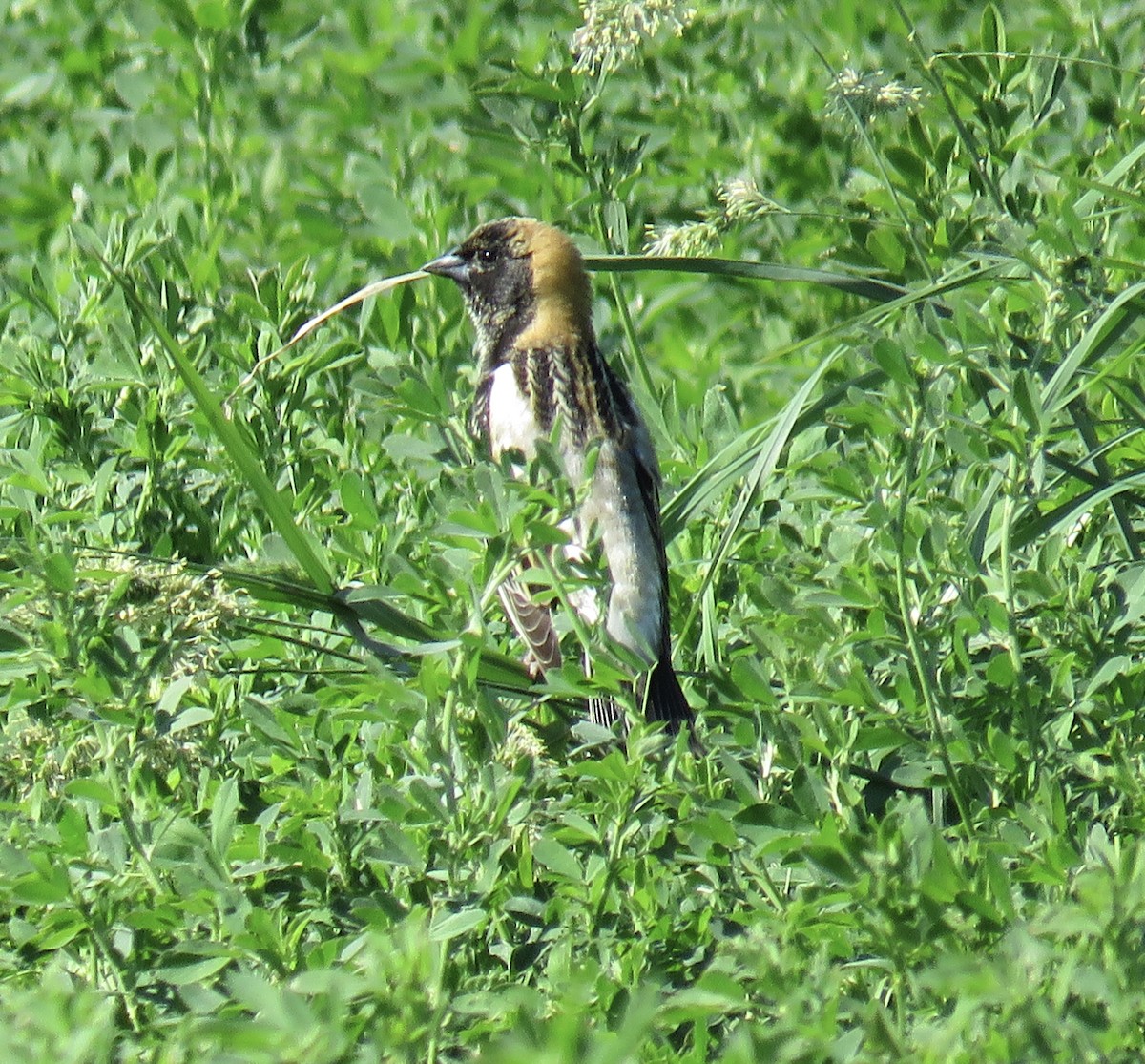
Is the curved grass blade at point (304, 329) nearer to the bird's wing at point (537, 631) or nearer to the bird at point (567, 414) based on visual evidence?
the bird at point (567, 414)

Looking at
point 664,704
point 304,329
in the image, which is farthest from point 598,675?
point 304,329

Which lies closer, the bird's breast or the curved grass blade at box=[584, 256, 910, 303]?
the curved grass blade at box=[584, 256, 910, 303]

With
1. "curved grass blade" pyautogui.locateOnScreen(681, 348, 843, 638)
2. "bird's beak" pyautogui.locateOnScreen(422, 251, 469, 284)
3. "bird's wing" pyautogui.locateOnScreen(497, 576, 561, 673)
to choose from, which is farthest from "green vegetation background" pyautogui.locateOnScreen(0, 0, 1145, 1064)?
"bird's wing" pyautogui.locateOnScreen(497, 576, 561, 673)

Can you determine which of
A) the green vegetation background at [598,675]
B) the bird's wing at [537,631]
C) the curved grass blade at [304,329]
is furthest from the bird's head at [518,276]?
the bird's wing at [537,631]

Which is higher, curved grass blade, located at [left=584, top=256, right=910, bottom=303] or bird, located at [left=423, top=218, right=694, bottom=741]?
curved grass blade, located at [left=584, top=256, right=910, bottom=303]

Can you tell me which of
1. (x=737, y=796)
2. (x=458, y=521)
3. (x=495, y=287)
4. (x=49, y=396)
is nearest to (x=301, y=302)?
(x=49, y=396)

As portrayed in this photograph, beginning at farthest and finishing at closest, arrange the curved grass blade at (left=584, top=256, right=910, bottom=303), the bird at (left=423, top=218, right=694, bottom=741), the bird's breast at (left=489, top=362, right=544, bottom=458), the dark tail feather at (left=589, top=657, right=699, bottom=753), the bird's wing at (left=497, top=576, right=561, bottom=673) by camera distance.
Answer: the bird's breast at (left=489, top=362, right=544, bottom=458), the bird's wing at (left=497, top=576, right=561, bottom=673), the bird at (left=423, top=218, right=694, bottom=741), the curved grass blade at (left=584, top=256, right=910, bottom=303), the dark tail feather at (left=589, top=657, right=699, bottom=753)

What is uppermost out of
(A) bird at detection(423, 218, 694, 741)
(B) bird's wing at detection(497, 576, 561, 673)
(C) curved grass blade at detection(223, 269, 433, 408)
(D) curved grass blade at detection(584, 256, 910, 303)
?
(C) curved grass blade at detection(223, 269, 433, 408)

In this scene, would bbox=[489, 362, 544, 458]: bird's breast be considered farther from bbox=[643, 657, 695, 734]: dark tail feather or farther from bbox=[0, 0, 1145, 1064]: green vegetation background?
bbox=[643, 657, 695, 734]: dark tail feather

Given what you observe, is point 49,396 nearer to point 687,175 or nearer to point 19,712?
point 19,712
